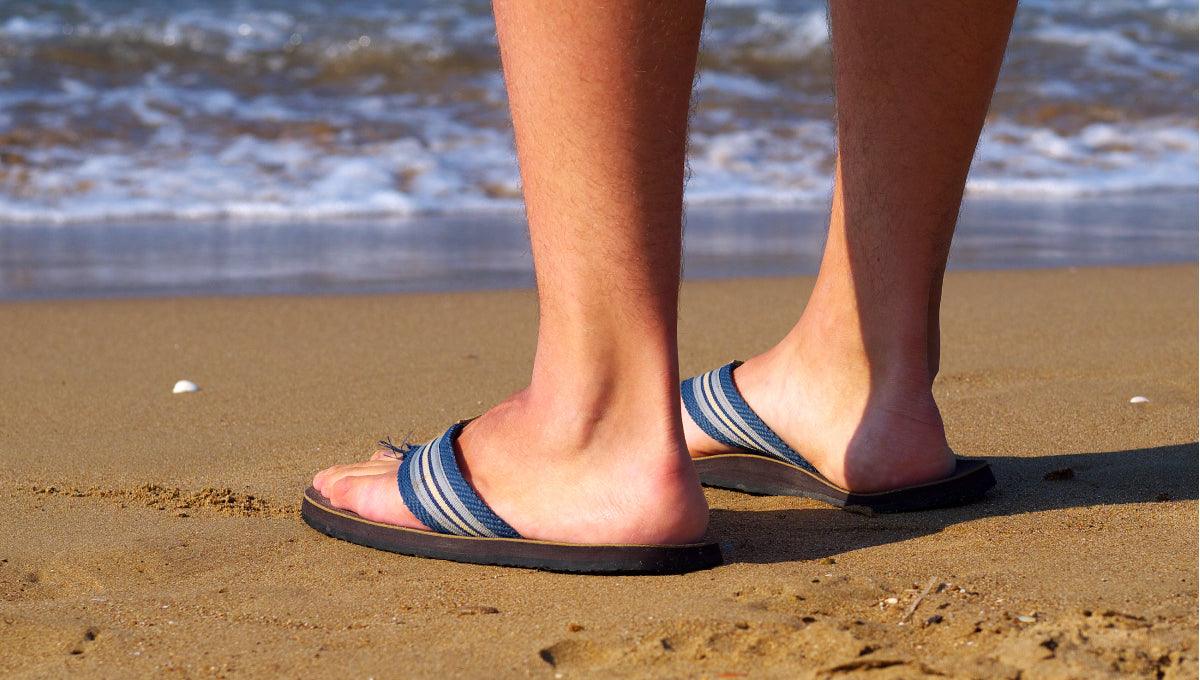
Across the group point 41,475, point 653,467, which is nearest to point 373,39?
point 41,475

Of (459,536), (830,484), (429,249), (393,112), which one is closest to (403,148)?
(393,112)

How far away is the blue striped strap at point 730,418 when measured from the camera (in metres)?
1.74

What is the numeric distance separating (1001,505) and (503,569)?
645 mm

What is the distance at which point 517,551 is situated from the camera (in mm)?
1468

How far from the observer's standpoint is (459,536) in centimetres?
150

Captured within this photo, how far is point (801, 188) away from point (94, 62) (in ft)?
14.2

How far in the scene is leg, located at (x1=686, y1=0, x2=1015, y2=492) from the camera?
158 cm

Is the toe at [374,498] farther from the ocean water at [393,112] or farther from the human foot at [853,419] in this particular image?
the ocean water at [393,112]

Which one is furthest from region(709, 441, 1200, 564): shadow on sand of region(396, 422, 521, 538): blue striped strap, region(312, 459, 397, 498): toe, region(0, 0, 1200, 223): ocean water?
region(0, 0, 1200, 223): ocean water

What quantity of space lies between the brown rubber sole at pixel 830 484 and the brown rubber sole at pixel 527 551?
0.94 feet

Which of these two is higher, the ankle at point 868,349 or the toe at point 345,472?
the ankle at point 868,349

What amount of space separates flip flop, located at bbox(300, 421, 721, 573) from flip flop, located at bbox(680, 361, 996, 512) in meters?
0.30

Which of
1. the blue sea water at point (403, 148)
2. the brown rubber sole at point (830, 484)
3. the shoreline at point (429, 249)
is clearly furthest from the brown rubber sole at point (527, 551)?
the shoreline at point (429, 249)

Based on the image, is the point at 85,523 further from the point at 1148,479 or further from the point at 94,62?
the point at 94,62
